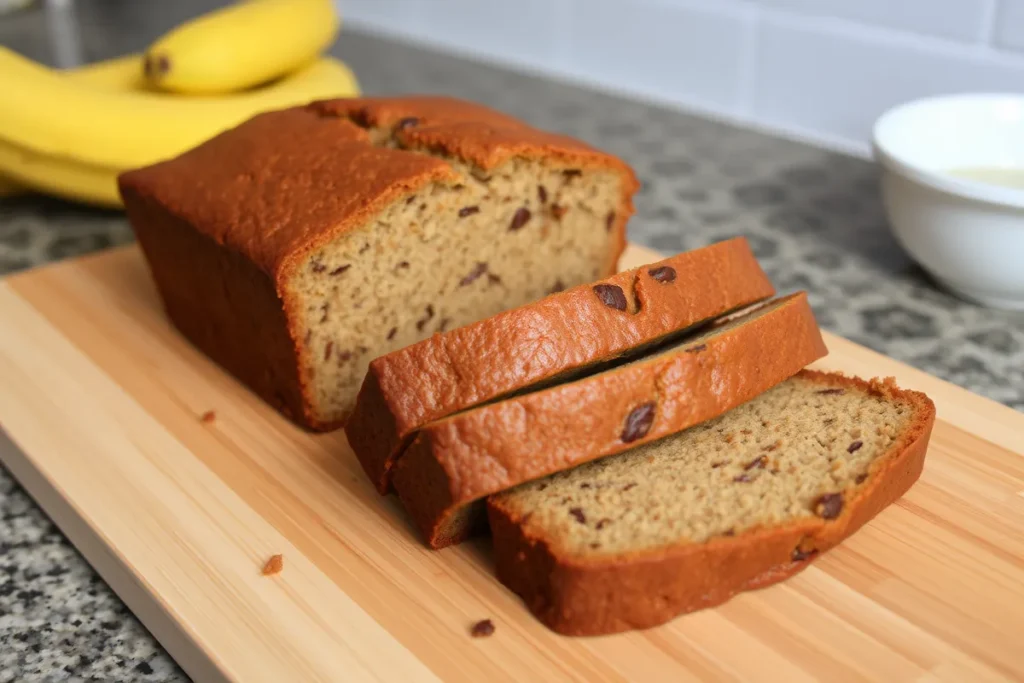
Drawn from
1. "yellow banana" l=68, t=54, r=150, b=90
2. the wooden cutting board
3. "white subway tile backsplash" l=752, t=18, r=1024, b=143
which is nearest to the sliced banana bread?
the wooden cutting board

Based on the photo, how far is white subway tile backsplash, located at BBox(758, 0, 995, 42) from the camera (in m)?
3.03

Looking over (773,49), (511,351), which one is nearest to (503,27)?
(773,49)

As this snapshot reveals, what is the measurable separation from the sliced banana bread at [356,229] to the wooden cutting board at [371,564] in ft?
0.59

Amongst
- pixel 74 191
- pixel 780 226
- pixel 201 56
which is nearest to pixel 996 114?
pixel 780 226

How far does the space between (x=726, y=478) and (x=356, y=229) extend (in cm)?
84

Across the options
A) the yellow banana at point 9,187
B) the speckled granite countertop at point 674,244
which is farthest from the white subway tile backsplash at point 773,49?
the yellow banana at point 9,187

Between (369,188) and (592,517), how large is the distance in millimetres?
804

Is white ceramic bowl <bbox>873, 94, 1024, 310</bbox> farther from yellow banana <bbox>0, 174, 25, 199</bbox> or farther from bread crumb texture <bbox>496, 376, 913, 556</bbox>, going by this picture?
yellow banana <bbox>0, 174, 25, 199</bbox>

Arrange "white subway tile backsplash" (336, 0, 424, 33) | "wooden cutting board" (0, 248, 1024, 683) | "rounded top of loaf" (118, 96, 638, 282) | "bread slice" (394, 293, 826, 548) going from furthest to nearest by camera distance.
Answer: "white subway tile backsplash" (336, 0, 424, 33) → "rounded top of loaf" (118, 96, 638, 282) → "bread slice" (394, 293, 826, 548) → "wooden cutting board" (0, 248, 1024, 683)

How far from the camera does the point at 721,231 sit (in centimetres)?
311

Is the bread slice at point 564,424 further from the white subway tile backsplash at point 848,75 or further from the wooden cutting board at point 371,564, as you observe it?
the white subway tile backsplash at point 848,75

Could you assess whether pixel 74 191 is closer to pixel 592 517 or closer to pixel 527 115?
pixel 527 115

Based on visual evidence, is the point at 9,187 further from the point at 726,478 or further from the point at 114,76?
the point at 726,478

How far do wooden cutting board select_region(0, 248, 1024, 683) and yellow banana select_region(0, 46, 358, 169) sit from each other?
2.55 feet
